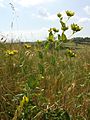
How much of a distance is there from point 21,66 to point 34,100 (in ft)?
2.21

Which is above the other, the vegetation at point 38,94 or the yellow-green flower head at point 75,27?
the yellow-green flower head at point 75,27

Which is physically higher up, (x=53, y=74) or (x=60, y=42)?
(x=60, y=42)

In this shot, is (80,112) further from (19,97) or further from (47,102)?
(19,97)

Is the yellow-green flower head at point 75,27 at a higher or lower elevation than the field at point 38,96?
higher

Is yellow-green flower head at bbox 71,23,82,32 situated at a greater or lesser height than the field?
greater

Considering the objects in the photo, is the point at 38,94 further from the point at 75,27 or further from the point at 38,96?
the point at 75,27

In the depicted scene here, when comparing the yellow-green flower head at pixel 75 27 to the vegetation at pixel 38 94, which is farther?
the yellow-green flower head at pixel 75 27

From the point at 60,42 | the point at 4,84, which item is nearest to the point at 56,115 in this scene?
the point at 4,84

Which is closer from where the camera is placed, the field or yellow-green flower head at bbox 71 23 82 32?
the field

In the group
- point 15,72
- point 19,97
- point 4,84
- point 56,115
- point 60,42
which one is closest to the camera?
point 56,115

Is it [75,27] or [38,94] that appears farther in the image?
[75,27]

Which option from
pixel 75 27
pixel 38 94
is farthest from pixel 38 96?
pixel 75 27

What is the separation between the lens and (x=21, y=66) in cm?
280

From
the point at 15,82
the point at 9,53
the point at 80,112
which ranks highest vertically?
the point at 9,53
